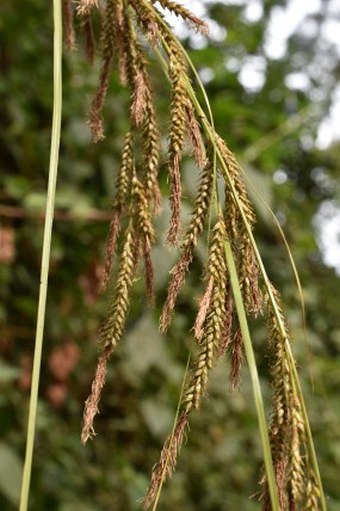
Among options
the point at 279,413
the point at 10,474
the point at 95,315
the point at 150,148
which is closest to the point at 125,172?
the point at 150,148

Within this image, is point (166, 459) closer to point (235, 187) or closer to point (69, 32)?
point (235, 187)

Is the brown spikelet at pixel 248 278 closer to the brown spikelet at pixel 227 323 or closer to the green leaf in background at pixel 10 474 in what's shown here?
the brown spikelet at pixel 227 323

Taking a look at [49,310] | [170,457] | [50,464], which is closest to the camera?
[170,457]

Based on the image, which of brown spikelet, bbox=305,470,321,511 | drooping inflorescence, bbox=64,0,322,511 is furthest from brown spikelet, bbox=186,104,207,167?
brown spikelet, bbox=305,470,321,511

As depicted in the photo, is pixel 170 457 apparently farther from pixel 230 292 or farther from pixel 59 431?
pixel 59 431

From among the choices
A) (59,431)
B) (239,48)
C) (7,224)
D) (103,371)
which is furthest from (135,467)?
(103,371)
